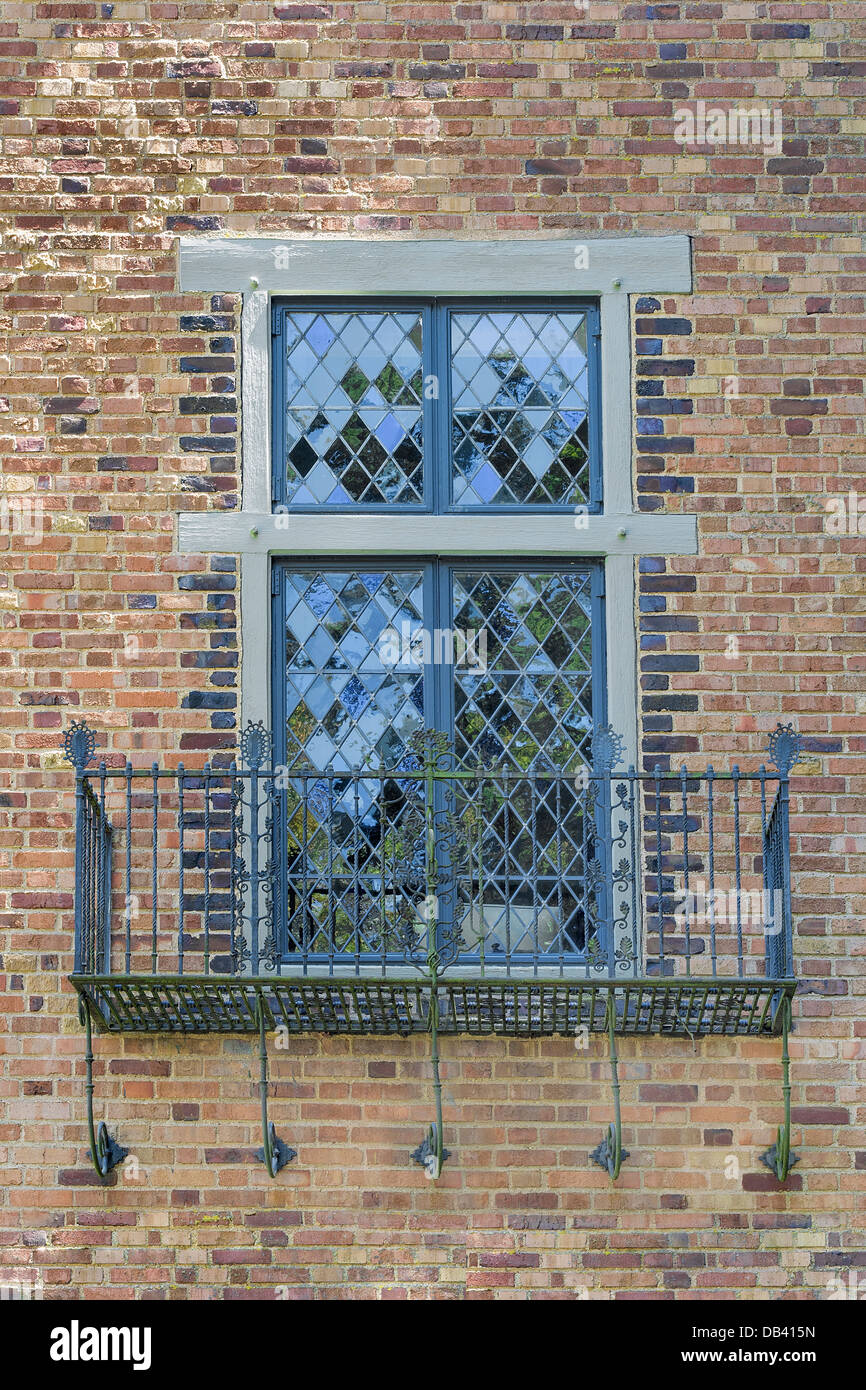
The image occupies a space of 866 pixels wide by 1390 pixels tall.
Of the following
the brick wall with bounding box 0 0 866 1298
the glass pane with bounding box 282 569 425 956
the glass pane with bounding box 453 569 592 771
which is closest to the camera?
the brick wall with bounding box 0 0 866 1298

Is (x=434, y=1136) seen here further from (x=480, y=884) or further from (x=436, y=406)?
(x=436, y=406)

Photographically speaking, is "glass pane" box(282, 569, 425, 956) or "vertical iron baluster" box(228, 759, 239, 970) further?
"glass pane" box(282, 569, 425, 956)

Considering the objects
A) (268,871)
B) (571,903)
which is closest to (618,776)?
(571,903)

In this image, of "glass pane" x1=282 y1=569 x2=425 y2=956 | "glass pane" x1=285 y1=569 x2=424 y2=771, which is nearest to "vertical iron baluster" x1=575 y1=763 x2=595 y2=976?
"glass pane" x1=282 y1=569 x2=425 y2=956

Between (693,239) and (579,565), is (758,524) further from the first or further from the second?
(693,239)

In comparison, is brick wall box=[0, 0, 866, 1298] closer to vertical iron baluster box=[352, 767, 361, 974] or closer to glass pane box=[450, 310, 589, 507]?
glass pane box=[450, 310, 589, 507]

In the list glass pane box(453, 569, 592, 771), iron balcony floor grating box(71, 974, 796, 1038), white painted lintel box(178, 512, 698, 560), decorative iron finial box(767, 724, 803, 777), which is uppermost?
white painted lintel box(178, 512, 698, 560)

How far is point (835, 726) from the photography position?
6.93m

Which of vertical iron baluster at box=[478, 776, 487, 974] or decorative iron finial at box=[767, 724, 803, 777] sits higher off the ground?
decorative iron finial at box=[767, 724, 803, 777]

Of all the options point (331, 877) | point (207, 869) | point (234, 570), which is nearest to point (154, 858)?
point (207, 869)

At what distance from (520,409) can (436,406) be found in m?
0.33

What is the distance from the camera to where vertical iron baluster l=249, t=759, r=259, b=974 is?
633 centimetres

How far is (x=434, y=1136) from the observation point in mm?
6512

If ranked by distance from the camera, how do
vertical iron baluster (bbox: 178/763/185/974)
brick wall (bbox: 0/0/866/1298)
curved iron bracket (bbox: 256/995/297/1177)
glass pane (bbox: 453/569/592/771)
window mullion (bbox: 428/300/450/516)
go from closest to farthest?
vertical iron baluster (bbox: 178/763/185/974) → curved iron bracket (bbox: 256/995/297/1177) → brick wall (bbox: 0/0/866/1298) → glass pane (bbox: 453/569/592/771) → window mullion (bbox: 428/300/450/516)
